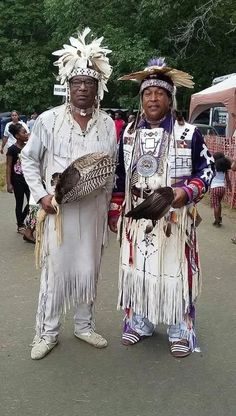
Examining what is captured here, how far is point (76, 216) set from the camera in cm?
366

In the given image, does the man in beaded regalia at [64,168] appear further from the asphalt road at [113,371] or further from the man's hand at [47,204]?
the asphalt road at [113,371]

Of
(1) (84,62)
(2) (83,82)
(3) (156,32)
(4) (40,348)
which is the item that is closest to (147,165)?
(2) (83,82)

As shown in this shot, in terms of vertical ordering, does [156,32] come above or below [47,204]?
above

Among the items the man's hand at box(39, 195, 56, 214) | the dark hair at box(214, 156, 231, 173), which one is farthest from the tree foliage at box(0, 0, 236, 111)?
the man's hand at box(39, 195, 56, 214)

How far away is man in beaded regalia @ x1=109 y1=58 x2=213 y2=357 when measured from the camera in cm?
357

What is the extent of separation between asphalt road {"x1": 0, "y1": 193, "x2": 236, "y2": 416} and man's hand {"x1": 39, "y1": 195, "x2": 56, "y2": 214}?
98cm

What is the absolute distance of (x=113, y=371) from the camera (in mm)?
3551

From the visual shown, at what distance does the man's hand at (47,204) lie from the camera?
3584mm

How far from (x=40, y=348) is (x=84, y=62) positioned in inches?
74.6

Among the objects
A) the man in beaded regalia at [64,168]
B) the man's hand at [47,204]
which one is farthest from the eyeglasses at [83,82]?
the man's hand at [47,204]

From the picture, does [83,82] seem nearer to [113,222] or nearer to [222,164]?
[113,222]

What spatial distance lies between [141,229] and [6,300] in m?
1.80

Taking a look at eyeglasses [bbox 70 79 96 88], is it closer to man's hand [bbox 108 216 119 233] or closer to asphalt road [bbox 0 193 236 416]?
man's hand [bbox 108 216 119 233]

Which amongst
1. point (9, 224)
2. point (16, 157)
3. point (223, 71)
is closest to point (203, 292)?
point (16, 157)
